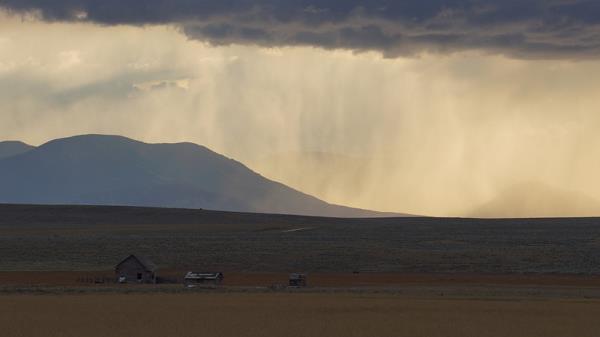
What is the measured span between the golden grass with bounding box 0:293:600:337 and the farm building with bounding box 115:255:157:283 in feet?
44.5

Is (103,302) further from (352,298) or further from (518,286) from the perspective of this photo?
(518,286)

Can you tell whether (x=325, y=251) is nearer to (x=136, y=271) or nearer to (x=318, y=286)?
(x=318, y=286)

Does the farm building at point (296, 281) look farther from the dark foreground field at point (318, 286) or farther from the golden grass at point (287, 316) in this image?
the golden grass at point (287, 316)

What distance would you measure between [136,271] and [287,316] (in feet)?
99.5

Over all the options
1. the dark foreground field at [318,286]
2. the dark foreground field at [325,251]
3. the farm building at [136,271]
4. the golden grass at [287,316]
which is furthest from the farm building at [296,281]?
the dark foreground field at [325,251]

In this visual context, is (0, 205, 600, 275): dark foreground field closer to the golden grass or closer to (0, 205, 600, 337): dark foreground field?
(0, 205, 600, 337): dark foreground field

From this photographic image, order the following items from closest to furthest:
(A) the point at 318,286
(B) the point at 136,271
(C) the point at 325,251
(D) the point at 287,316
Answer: (D) the point at 287,316
(A) the point at 318,286
(B) the point at 136,271
(C) the point at 325,251

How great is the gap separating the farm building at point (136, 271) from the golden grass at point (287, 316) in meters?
13.6

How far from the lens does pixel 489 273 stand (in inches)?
3561

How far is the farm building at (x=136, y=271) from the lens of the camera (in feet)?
267

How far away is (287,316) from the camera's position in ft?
177

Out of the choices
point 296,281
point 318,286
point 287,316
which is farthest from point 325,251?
point 287,316

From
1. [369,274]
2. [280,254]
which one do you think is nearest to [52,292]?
[369,274]

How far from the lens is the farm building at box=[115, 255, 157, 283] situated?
3199 inches
